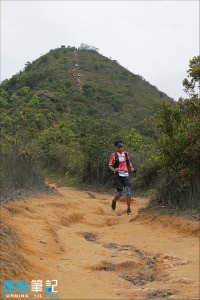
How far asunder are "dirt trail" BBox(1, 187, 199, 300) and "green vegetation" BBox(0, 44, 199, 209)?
126 cm

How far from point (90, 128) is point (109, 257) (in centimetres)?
1427

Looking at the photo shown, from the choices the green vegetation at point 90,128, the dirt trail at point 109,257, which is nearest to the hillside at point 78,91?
the green vegetation at point 90,128

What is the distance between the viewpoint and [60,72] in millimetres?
52094

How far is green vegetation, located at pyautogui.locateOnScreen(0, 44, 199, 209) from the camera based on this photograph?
7.44 meters

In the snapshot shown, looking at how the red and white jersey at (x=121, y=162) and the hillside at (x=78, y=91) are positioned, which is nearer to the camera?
the red and white jersey at (x=121, y=162)

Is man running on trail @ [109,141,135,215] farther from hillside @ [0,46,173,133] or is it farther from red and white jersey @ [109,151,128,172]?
hillside @ [0,46,173,133]

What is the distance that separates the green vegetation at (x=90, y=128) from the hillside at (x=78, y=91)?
116mm

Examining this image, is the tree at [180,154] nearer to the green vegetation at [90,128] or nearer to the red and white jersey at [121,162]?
the green vegetation at [90,128]

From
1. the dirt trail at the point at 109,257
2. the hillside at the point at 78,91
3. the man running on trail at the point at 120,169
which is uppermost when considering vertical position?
the hillside at the point at 78,91

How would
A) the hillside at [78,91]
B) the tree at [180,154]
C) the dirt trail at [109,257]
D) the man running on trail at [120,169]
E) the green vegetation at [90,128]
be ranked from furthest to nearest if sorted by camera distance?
the hillside at [78,91], the man running on trail at [120,169], the green vegetation at [90,128], the tree at [180,154], the dirt trail at [109,257]

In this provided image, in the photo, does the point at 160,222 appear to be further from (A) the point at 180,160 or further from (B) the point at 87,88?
(B) the point at 87,88

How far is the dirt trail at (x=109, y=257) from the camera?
152 inches

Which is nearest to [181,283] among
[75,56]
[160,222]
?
[160,222]

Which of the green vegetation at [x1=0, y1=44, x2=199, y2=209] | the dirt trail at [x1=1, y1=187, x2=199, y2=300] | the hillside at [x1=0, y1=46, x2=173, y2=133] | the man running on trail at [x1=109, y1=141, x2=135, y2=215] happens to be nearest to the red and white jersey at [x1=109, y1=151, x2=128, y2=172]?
the man running on trail at [x1=109, y1=141, x2=135, y2=215]
